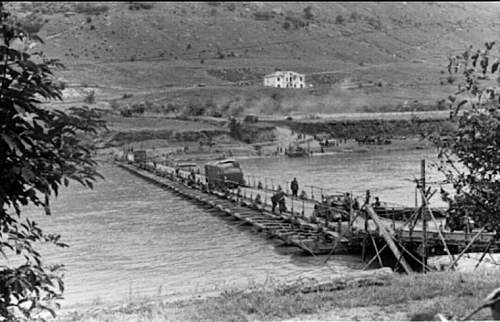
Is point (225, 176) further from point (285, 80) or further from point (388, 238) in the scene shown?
point (285, 80)

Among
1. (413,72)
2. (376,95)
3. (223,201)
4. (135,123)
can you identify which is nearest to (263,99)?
(376,95)

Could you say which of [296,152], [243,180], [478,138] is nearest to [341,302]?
[478,138]

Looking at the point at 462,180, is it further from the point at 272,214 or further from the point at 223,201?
the point at 223,201

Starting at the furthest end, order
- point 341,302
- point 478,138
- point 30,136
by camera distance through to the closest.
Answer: point 478,138 → point 341,302 → point 30,136

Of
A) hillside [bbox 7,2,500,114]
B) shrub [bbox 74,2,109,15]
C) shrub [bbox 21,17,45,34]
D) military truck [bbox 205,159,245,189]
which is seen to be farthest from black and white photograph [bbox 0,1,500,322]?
shrub [bbox 74,2,109,15]

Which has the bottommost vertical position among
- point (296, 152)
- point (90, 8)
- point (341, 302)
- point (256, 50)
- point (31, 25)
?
point (296, 152)

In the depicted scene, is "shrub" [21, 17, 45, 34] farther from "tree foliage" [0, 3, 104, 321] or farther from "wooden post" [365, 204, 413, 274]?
"wooden post" [365, 204, 413, 274]
